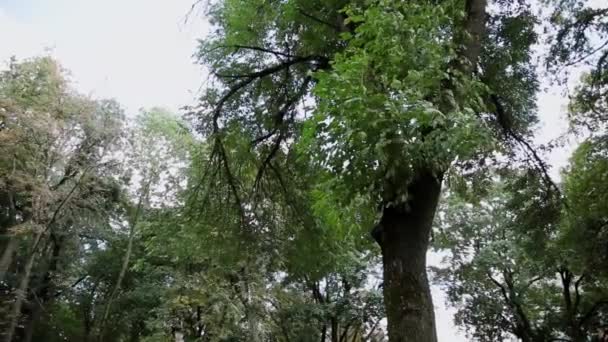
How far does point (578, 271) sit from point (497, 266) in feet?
9.97

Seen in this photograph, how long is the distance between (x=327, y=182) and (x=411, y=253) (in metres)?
0.81

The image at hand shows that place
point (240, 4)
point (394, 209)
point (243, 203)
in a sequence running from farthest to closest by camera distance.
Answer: point (243, 203) → point (240, 4) → point (394, 209)

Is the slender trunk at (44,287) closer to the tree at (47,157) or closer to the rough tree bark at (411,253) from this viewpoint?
the tree at (47,157)

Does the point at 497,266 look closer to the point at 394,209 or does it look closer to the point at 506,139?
the point at 506,139

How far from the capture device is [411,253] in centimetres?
345

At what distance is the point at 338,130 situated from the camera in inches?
124

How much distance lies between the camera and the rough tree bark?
3181 millimetres

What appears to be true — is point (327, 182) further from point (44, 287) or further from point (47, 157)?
point (44, 287)

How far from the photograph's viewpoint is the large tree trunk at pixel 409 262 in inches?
125

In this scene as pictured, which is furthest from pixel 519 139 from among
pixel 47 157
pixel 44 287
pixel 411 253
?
pixel 44 287

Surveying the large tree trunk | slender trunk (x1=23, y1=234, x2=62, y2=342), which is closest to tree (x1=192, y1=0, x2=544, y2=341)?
the large tree trunk

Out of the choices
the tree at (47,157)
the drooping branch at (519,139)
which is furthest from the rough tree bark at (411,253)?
the tree at (47,157)

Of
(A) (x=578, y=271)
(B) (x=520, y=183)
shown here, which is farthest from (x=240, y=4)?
(A) (x=578, y=271)

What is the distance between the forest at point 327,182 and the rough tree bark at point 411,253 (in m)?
0.02
